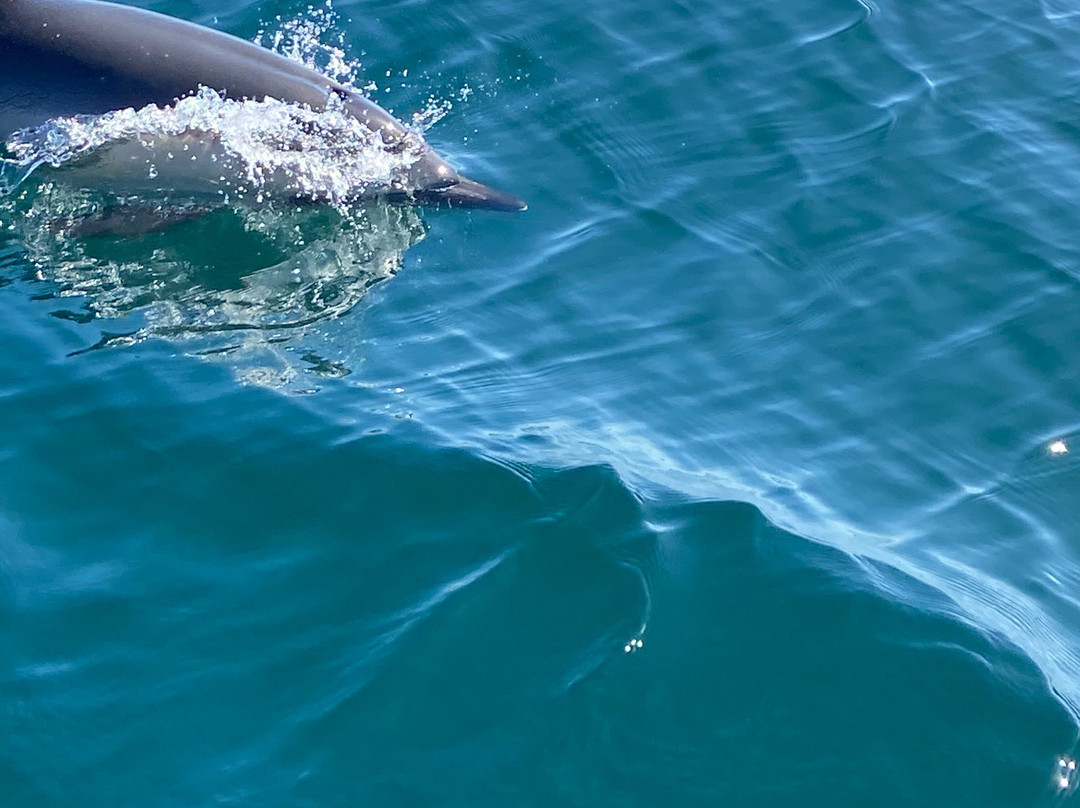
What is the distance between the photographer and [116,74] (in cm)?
790

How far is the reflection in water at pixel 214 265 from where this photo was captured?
650cm

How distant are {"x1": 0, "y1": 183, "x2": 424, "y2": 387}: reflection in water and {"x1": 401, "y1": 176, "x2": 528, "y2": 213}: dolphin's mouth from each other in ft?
0.31

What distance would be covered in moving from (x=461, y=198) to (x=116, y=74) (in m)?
2.24

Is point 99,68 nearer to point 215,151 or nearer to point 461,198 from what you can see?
point 215,151

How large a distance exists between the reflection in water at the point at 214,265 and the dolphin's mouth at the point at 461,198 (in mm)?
96

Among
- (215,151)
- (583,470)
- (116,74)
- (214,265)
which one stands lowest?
(583,470)

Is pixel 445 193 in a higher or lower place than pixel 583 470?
higher

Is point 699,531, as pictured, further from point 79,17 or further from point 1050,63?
point 1050,63

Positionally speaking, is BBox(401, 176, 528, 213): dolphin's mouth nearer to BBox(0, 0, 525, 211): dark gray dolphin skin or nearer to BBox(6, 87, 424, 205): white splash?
BBox(0, 0, 525, 211): dark gray dolphin skin

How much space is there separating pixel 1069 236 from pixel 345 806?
19.4 feet

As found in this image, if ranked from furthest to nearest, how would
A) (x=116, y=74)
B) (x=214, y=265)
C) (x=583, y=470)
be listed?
1. (x=116, y=74)
2. (x=214, y=265)
3. (x=583, y=470)

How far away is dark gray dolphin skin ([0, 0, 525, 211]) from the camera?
790 centimetres

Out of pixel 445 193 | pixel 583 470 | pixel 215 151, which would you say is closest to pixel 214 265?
pixel 215 151

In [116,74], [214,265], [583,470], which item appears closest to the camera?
[583,470]
